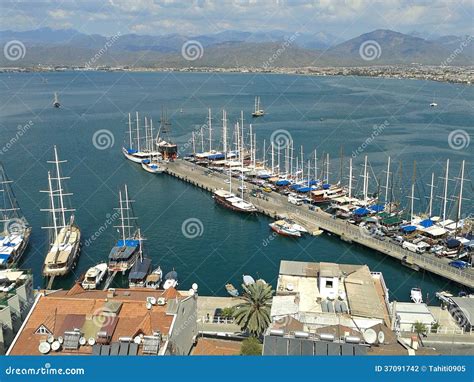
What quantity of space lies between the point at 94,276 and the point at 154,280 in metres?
2.53

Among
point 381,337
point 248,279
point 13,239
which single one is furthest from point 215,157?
point 381,337

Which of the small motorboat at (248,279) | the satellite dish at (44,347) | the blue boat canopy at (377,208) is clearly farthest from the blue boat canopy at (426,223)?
the satellite dish at (44,347)

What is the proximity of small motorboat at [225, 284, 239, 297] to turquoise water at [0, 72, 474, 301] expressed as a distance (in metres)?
0.39

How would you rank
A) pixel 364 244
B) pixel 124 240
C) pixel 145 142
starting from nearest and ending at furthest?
pixel 124 240
pixel 364 244
pixel 145 142

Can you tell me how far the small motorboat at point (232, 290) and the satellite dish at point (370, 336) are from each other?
9920mm

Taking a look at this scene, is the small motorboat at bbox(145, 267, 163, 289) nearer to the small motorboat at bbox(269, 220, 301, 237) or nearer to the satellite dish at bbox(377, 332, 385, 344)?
the small motorboat at bbox(269, 220, 301, 237)

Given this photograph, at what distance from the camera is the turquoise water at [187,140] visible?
2392 centimetres

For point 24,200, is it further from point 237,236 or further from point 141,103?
point 141,103

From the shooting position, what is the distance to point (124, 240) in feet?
77.3

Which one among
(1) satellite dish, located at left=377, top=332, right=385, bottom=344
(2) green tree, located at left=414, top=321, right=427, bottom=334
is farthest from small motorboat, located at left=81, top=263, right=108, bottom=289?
(1) satellite dish, located at left=377, top=332, right=385, bottom=344

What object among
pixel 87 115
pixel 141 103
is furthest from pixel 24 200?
pixel 141 103

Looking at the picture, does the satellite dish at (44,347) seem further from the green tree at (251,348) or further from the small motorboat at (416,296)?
the small motorboat at (416,296)

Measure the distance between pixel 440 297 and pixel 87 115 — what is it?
6515cm

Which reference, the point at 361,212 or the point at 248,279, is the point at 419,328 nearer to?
the point at 248,279
